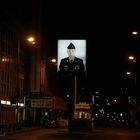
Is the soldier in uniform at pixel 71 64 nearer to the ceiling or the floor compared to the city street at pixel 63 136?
nearer to the ceiling

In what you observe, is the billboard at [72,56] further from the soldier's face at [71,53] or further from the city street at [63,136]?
the city street at [63,136]

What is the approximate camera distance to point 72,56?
156ft

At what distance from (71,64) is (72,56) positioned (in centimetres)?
125

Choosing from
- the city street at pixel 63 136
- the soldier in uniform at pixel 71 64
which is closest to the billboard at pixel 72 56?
the soldier in uniform at pixel 71 64

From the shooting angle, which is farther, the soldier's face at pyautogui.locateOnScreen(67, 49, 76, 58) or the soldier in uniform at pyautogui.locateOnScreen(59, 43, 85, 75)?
the soldier's face at pyautogui.locateOnScreen(67, 49, 76, 58)

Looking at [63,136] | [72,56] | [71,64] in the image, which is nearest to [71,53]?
[72,56]

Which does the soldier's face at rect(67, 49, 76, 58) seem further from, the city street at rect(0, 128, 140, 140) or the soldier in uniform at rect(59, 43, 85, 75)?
the city street at rect(0, 128, 140, 140)

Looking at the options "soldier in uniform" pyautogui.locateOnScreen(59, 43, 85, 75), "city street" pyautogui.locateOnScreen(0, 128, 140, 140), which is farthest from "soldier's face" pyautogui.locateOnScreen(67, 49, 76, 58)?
"city street" pyautogui.locateOnScreen(0, 128, 140, 140)

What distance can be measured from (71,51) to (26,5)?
42109 millimetres

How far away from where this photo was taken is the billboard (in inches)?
1848

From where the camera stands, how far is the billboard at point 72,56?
1848 inches

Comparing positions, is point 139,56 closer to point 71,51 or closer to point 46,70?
point 46,70

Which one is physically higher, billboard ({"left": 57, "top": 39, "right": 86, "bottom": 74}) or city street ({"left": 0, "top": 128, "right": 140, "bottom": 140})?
billboard ({"left": 57, "top": 39, "right": 86, "bottom": 74})

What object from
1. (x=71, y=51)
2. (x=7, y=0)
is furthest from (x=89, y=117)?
(x=7, y=0)
